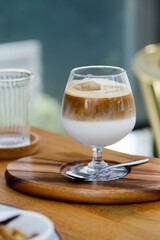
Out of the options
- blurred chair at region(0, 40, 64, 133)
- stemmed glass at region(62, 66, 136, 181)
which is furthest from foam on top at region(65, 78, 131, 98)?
blurred chair at region(0, 40, 64, 133)

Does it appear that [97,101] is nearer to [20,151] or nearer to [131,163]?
[131,163]

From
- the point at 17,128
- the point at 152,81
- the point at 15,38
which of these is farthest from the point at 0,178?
the point at 15,38

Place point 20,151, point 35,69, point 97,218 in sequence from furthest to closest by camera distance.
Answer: point 35,69 < point 20,151 < point 97,218

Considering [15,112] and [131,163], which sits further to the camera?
[15,112]

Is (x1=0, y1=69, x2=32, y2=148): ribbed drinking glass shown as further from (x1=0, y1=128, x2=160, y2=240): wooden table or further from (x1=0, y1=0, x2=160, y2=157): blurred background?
(x1=0, y1=0, x2=160, y2=157): blurred background

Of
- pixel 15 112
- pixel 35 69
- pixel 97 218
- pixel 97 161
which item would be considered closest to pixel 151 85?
pixel 15 112

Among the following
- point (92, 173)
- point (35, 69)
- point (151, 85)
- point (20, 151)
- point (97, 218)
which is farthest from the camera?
point (35, 69)

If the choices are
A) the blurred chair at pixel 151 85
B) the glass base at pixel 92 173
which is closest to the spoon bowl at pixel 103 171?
the glass base at pixel 92 173

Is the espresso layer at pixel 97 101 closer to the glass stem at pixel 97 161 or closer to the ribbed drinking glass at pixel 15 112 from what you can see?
the glass stem at pixel 97 161
